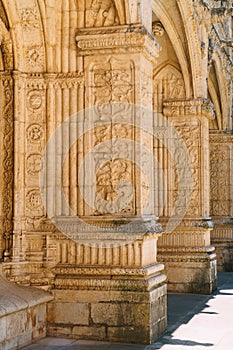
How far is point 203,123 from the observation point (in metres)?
11.4

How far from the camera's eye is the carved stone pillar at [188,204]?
11.1 m

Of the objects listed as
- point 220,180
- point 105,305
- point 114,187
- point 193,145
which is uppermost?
point 193,145

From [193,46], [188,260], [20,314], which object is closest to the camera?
[20,314]

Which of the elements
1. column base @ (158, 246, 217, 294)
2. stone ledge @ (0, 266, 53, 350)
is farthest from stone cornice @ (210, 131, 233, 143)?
stone ledge @ (0, 266, 53, 350)

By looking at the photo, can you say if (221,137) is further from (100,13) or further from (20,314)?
(20,314)

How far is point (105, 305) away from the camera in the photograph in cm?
699

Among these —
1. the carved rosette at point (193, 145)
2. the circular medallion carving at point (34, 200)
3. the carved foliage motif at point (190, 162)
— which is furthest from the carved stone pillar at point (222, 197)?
the circular medallion carving at point (34, 200)

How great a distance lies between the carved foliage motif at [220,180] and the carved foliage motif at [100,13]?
8.51m

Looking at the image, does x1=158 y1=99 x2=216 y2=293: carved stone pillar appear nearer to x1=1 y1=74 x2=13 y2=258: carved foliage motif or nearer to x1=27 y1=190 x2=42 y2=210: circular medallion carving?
x1=27 y1=190 x2=42 y2=210: circular medallion carving

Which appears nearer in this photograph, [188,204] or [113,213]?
[113,213]

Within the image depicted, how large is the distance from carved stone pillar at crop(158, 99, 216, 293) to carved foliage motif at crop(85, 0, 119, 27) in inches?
162

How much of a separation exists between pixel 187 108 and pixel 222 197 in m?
4.56

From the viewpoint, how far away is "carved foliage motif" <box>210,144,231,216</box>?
15227 mm

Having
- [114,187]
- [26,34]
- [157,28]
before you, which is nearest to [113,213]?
[114,187]
